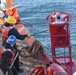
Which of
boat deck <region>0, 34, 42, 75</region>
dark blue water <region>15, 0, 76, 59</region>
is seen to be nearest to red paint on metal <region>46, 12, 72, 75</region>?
boat deck <region>0, 34, 42, 75</region>

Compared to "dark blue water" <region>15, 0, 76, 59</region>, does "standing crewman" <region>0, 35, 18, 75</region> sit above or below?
above

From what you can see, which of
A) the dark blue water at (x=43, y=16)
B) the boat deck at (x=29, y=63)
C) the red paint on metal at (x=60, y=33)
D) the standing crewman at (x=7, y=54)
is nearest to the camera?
the standing crewman at (x=7, y=54)

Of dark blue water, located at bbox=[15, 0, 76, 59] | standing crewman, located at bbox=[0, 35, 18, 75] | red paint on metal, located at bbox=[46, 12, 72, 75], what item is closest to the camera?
standing crewman, located at bbox=[0, 35, 18, 75]

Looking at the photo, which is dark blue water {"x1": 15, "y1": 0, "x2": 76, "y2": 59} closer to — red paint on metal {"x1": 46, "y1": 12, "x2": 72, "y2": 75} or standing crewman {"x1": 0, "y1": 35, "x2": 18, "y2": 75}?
red paint on metal {"x1": 46, "y1": 12, "x2": 72, "y2": 75}

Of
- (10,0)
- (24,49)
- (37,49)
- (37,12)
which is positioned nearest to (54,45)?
(37,49)

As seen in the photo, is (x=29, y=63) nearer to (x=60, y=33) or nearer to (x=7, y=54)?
(x=60, y=33)

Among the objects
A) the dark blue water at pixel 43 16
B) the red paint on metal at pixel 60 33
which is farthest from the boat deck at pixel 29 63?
the dark blue water at pixel 43 16

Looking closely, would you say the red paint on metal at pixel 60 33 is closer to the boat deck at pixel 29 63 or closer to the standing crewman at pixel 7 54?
the standing crewman at pixel 7 54

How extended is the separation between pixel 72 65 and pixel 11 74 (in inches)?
79.2

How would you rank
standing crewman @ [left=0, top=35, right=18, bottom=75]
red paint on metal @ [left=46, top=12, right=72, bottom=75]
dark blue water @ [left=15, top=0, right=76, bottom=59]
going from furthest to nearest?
dark blue water @ [left=15, top=0, right=76, bottom=59]
red paint on metal @ [left=46, top=12, right=72, bottom=75]
standing crewman @ [left=0, top=35, right=18, bottom=75]

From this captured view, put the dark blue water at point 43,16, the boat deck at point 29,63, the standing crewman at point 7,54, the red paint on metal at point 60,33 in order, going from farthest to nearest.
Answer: the dark blue water at point 43,16, the boat deck at point 29,63, the red paint on metal at point 60,33, the standing crewman at point 7,54

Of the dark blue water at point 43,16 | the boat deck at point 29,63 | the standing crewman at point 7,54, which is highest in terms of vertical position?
the standing crewman at point 7,54

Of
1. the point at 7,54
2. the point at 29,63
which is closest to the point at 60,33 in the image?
the point at 7,54

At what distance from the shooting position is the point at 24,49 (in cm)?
1419
